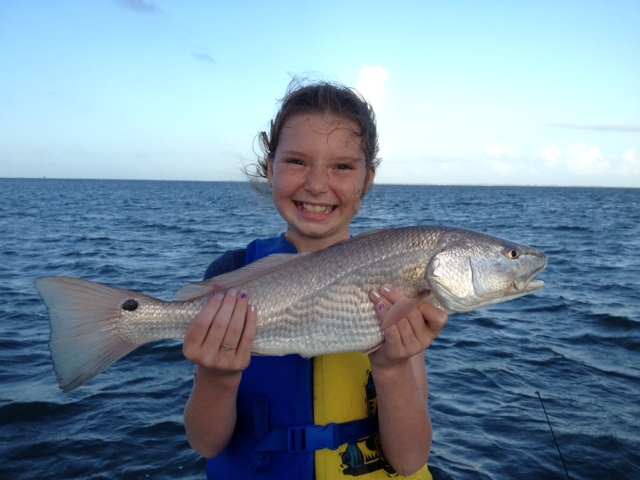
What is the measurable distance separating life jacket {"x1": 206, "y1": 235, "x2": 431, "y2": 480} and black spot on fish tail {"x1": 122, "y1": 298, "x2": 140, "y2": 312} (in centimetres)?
86

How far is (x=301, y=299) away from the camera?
303 cm

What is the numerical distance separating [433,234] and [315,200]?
0.82m

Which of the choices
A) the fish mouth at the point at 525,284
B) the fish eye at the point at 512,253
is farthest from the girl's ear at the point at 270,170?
the fish mouth at the point at 525,284

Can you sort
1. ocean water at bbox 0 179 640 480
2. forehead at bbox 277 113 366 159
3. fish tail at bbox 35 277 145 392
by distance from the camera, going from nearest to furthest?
fish tail at bbox 35 277 145 392 → forehead at bbox 277 113 366 159 → ocean water at bbox 0 179 640 480

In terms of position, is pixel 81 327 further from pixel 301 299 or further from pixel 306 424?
pixel 306 424

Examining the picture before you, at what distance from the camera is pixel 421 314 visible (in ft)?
9.50

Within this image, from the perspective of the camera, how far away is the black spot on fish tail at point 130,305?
2.97 meters

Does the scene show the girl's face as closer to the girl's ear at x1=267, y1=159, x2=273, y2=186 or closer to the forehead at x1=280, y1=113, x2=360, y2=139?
the forehead at x1=280, y1=113, x2=360, y2=139

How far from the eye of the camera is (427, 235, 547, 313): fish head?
3.10 metres

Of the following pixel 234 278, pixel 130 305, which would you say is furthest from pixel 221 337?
pixel 130 305

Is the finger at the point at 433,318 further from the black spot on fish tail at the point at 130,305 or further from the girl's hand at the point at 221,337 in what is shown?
the black spot on fish tail at the point at 130,305

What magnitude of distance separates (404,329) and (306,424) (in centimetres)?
94

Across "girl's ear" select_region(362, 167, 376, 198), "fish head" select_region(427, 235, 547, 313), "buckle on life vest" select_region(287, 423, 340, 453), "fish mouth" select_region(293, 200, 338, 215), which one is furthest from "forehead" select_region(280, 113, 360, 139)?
"buckle on life vest" select_region(287, 423, 340, 453)

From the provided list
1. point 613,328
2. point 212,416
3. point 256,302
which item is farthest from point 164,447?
point 613,328
